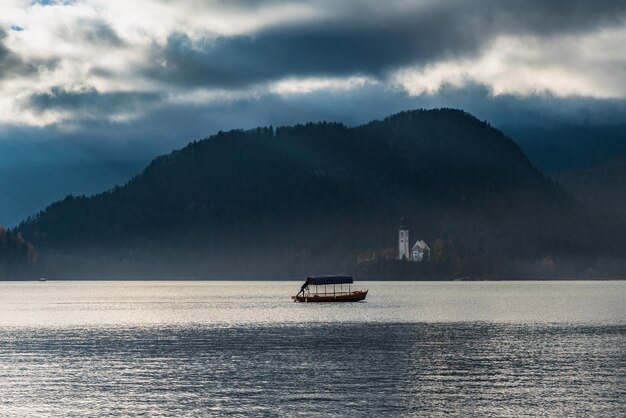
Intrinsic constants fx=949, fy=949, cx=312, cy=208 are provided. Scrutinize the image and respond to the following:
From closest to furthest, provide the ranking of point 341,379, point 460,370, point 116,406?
point 116,406 < point 341,379 < point 460,370

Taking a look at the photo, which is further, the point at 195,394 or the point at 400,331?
the point at 400,331

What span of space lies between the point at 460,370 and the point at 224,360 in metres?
28.2

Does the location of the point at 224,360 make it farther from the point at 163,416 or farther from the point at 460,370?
the point at 163,416

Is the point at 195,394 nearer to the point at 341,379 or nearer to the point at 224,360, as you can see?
the point at 341,379

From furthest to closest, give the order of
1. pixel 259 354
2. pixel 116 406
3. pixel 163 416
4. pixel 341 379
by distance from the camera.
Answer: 1. pixel 259 354
2. pixel 341 379
3. pixel 116 406
4. pixel 163 416

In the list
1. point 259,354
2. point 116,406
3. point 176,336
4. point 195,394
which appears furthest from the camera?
point 176,336

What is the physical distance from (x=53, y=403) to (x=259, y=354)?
41.5 m

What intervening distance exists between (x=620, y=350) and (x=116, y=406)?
71.0 m

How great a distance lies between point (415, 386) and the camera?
8788cm

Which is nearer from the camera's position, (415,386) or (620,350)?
(415,386)

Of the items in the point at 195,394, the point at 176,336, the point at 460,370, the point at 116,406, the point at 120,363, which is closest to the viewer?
the point at 116,406

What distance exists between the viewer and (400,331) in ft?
519

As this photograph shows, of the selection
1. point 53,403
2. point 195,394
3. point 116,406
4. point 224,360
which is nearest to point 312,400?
point 195,394

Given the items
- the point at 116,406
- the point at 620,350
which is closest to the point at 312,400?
the point at 116,406
